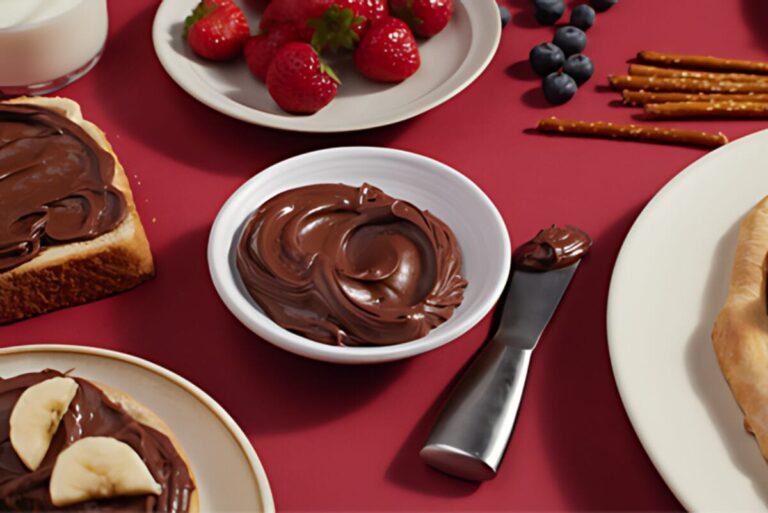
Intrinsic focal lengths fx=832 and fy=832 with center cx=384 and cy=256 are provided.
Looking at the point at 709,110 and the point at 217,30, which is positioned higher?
the point at 709,110

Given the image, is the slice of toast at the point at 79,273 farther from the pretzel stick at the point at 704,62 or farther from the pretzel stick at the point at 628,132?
the pretzel stick at the point at 704,62

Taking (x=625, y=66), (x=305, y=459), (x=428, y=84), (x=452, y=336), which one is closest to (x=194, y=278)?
(x=305, y=459)

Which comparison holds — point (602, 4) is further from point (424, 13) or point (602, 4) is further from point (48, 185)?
point (48, 185)

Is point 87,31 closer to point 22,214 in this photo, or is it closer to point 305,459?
point 22,214

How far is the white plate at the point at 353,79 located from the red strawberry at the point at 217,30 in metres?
0.03

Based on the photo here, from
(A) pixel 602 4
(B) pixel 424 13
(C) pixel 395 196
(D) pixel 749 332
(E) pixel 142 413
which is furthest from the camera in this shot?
(A) pixel 602 4

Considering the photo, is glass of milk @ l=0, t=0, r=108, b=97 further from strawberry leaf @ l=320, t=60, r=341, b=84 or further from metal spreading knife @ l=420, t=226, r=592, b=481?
metal spreading knife @ l=420, t=226, r=592, b=481

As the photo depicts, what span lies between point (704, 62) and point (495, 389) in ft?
3.72

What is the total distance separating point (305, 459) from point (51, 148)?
0.77m

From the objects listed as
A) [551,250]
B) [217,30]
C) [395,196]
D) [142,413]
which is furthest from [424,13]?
[142,413]

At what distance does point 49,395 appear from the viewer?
1.15 meters

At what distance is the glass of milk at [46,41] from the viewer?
177 cm

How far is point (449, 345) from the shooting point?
1.48 meters

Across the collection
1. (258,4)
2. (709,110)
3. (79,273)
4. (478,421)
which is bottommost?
(79,273)
